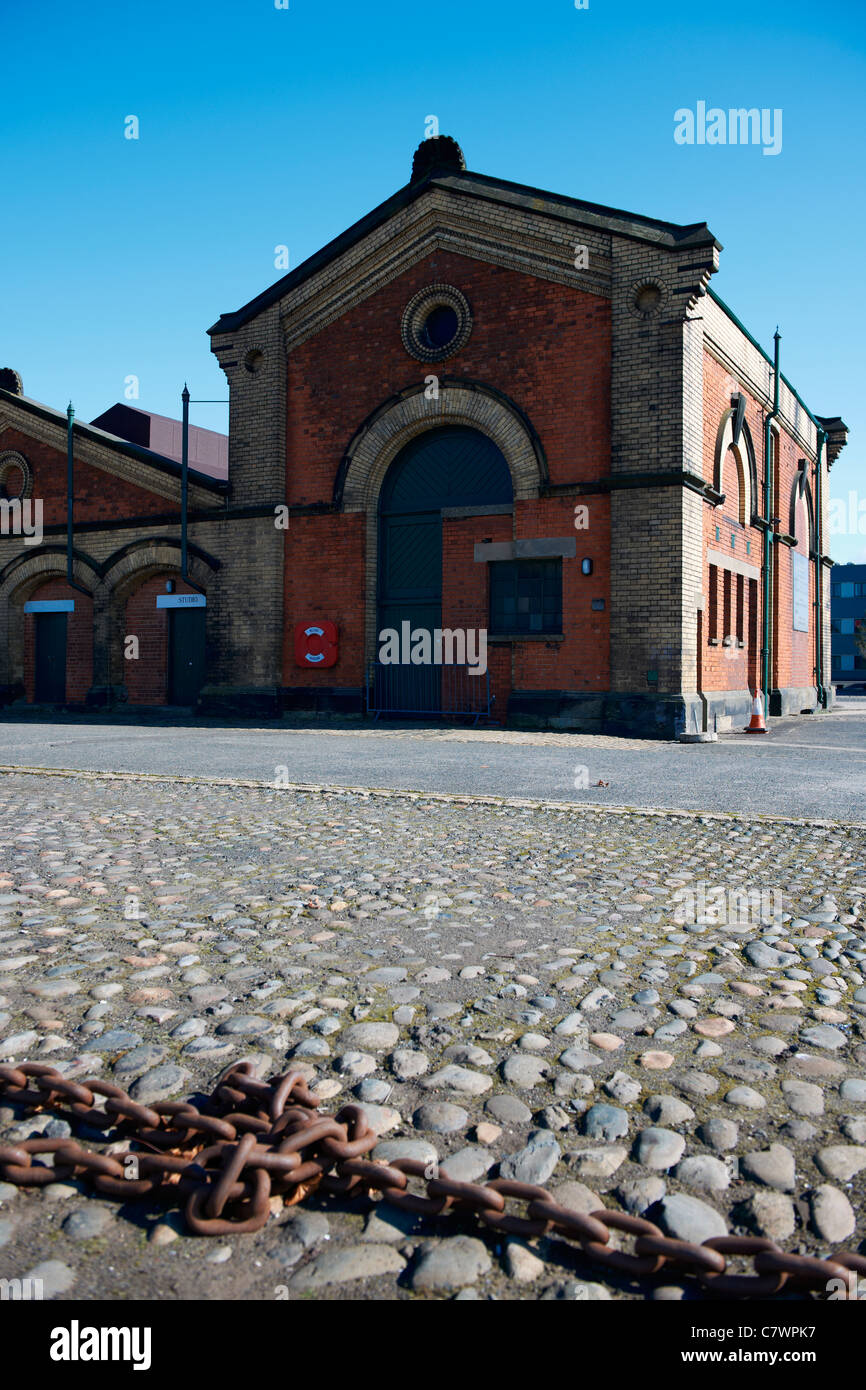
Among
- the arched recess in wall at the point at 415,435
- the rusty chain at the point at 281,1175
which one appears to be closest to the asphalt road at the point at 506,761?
the arched recess in wall at the point at 415,435

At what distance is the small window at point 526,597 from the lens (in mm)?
15656

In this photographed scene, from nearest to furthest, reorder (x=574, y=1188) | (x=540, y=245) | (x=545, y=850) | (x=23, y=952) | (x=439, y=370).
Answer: (x=574, y=1188)
(x=23, y=952)
(x=545, y=850)
(x=540, y=245)
(x=439, y=370)

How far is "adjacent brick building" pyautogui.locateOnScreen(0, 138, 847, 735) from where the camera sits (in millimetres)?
14609

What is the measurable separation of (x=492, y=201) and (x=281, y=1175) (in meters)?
17.3

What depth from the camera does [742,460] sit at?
19188 millimetres

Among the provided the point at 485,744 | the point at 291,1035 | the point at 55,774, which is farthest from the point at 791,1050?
the point at 485,744

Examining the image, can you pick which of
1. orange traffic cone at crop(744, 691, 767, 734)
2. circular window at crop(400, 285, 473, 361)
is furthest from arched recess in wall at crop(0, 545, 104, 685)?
orange traffic cone at crop(744, 691, 767, 734)

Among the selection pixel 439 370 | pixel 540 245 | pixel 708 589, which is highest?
pixel 540 245

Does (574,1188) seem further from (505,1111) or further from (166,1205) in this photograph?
(166,1205)

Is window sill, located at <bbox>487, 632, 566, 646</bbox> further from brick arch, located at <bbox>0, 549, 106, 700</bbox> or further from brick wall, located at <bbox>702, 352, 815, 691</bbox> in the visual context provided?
brick arch, located at <bbox>0, 549, 106, 700</bbox>

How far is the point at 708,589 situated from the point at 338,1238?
16.0 m

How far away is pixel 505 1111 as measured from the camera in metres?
2.09

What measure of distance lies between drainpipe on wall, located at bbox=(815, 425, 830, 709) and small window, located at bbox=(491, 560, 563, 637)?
13663mm

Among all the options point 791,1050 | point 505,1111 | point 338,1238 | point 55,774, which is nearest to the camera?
point 338,1238
